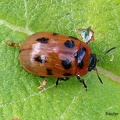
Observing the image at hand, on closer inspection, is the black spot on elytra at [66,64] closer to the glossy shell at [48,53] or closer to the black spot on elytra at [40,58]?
the glossy shell at [48,53]

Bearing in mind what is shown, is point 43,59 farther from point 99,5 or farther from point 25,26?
point 99,5

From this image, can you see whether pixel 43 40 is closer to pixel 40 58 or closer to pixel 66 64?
pixel 40 58

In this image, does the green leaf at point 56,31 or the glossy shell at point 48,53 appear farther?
the green leaf at point 56,31

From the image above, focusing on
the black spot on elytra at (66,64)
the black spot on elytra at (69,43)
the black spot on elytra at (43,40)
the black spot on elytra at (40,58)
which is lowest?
the black spot on elytra at (66,64)

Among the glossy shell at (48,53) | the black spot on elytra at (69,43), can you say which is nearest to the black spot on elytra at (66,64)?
the glossy shell at (48,53)

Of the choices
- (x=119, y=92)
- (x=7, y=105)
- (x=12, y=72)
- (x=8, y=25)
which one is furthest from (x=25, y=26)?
(x=119, y=92)

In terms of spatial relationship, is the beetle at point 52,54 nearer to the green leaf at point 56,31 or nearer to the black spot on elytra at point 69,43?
the black spot on elytra at point 69,43

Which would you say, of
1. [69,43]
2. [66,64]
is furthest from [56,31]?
[66,64]

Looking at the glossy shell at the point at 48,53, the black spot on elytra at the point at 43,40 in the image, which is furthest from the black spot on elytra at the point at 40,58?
the black spot on elytra at the point at 43,40

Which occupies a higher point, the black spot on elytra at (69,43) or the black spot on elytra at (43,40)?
the black spot on elytra at (43,40)
